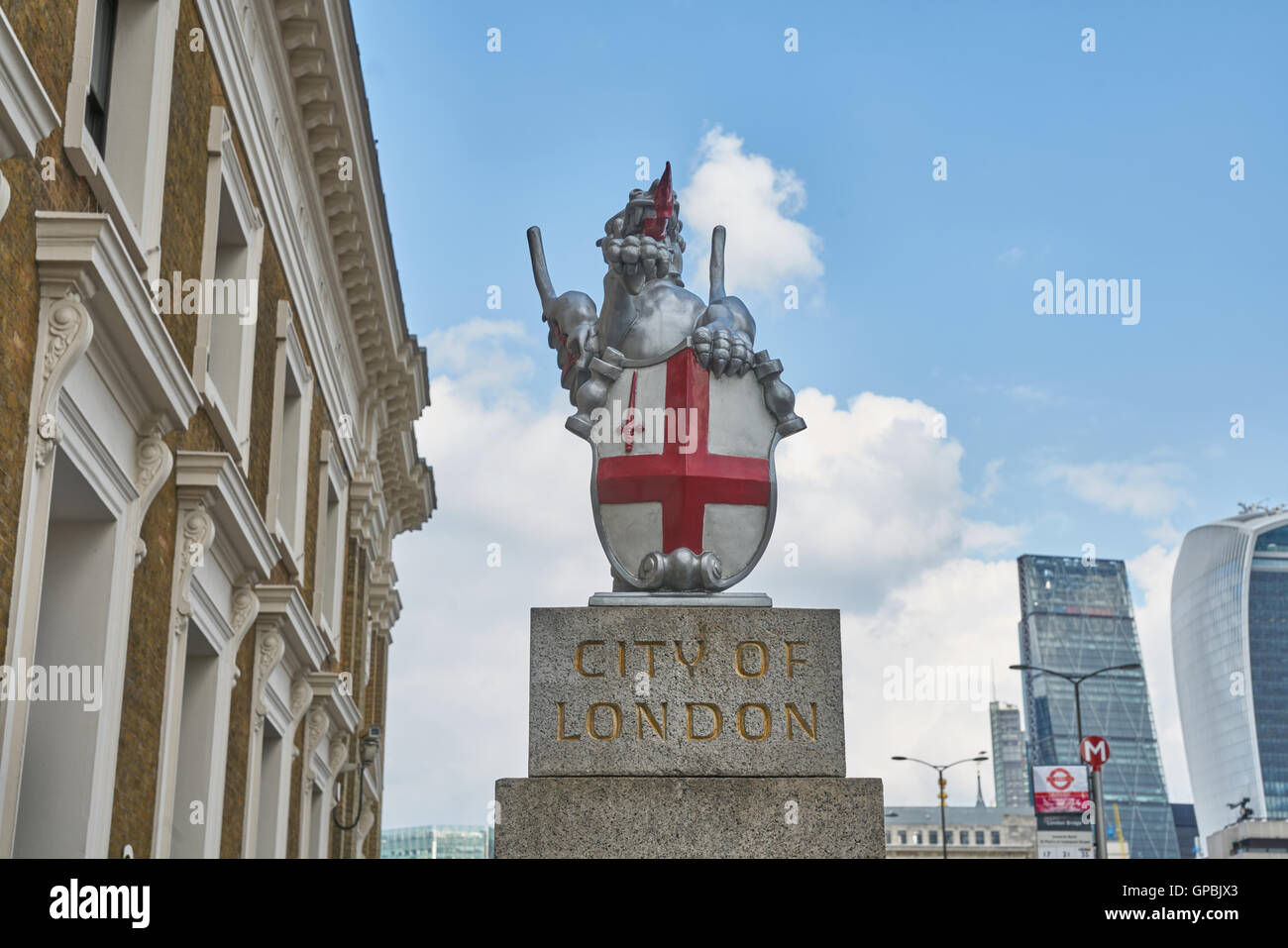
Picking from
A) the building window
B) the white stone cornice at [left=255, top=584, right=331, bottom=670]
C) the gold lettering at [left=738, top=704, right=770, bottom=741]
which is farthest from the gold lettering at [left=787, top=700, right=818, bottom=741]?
the white stone cornice at [left=255, top=584, right=331, bottom=670]

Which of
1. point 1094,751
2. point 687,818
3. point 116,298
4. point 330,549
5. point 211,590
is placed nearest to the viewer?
point 687,818

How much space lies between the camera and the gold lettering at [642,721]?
27.1 feet

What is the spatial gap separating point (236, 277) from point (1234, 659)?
562 feet

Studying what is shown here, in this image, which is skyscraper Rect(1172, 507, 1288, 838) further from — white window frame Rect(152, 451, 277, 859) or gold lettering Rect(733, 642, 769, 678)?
gold lettering Rect(733, 642, 769, 678)

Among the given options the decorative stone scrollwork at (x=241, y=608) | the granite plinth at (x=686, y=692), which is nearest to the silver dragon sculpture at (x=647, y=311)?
the granite plinth at (x=686, y=692)

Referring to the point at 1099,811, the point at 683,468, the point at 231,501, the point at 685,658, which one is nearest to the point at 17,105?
the point at 683,468

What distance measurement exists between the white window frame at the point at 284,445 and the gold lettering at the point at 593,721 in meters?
11.9

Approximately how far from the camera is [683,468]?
9242 mm

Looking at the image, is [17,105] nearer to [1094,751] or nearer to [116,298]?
[116,298]

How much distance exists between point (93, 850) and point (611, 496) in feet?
17.1

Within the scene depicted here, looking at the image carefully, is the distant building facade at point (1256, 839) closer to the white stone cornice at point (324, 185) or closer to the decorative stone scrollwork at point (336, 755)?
the decorative stone scrollwork at point (336, 755)

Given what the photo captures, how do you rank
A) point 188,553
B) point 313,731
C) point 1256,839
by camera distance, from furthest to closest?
point 1256,839 < point 313,731 < point 188,553

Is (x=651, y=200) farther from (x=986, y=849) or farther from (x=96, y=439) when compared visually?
(x=986, y=849)

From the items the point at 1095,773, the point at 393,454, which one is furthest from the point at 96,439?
the point at 1095,773
